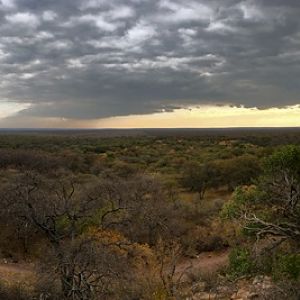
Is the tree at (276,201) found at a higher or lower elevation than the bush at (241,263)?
higher

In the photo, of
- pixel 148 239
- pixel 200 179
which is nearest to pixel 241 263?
pixel 148 239

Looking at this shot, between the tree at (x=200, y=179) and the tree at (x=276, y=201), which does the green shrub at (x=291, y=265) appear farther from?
the tree at (x=200, y=179)

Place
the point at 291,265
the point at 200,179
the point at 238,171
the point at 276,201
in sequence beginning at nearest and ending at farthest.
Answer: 1. the point at 291,265
2. the point at 276,201
3. the point at 238,171
4. the point at 200,179

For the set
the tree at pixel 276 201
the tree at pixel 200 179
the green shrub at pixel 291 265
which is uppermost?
the tree at pixel 276 201

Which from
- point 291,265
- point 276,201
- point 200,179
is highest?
point 276,201

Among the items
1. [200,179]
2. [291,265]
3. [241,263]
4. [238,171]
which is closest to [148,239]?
[241,263]

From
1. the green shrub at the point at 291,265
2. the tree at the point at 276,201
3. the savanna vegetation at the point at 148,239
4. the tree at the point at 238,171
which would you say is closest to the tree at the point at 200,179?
the tree at the point at 238,171

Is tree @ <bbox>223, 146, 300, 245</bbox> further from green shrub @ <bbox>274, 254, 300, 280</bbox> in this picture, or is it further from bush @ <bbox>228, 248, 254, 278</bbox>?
bush @ <bbox>228, 248, 254, 278</bbox>

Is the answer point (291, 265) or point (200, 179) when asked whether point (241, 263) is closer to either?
point (291, 265)

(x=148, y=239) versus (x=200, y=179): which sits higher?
(x=200, y=179)

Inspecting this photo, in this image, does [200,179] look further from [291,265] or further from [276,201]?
[291,265]

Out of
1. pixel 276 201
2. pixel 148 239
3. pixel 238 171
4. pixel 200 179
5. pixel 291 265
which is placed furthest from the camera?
pixel 200 179

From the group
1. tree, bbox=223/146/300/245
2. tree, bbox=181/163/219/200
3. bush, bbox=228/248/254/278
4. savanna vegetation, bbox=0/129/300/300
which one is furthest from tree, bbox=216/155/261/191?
bush, bbox=228/248/254/278

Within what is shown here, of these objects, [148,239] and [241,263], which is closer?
[241,263]
